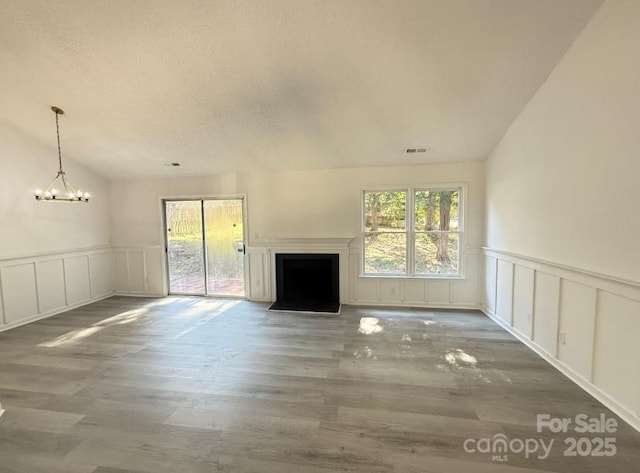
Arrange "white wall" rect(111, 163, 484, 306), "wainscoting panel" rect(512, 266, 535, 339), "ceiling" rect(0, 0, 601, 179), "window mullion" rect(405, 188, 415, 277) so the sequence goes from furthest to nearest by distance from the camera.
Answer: "window mullion" rect(405, 188, 415, 277), "white wall" rect(111, 163, 484, 306), "wainscoting panel" rect(512, 266, 535, 339), "ceiling" rect(0, 0, 601, 179)

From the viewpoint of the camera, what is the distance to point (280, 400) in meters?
2.34

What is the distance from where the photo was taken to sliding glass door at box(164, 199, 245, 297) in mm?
5426

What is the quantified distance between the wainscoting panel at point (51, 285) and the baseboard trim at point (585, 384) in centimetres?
684

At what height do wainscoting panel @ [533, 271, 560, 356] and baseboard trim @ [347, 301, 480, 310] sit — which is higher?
wainscoting panel @ [533, 271, 560, 356]

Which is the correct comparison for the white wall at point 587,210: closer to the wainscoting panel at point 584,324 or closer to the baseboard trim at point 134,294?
the wainscoting panel at point 584,324

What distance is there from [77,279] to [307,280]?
407 centimetres

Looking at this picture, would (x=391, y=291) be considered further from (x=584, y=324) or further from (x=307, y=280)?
(x=584, y=324)

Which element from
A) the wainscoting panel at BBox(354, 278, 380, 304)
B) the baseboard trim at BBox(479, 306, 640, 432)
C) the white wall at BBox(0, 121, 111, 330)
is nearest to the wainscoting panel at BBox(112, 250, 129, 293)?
the white wall at BBox(0, 121, 111, 330)

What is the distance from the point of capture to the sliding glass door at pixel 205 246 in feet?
17.8

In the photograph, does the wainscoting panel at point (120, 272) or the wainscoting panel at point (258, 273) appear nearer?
the wainscoting panel at point (258, 273)

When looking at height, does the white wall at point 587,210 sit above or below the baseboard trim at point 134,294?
above

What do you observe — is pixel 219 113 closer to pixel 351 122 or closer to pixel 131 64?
pixel 131 64

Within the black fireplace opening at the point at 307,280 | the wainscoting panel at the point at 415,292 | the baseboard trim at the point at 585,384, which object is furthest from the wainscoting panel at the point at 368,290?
the baseboard trim at the point at 585,384

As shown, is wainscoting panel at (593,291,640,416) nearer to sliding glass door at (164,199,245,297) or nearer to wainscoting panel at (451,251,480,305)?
wainscoting panel at (451,251,480,305)
